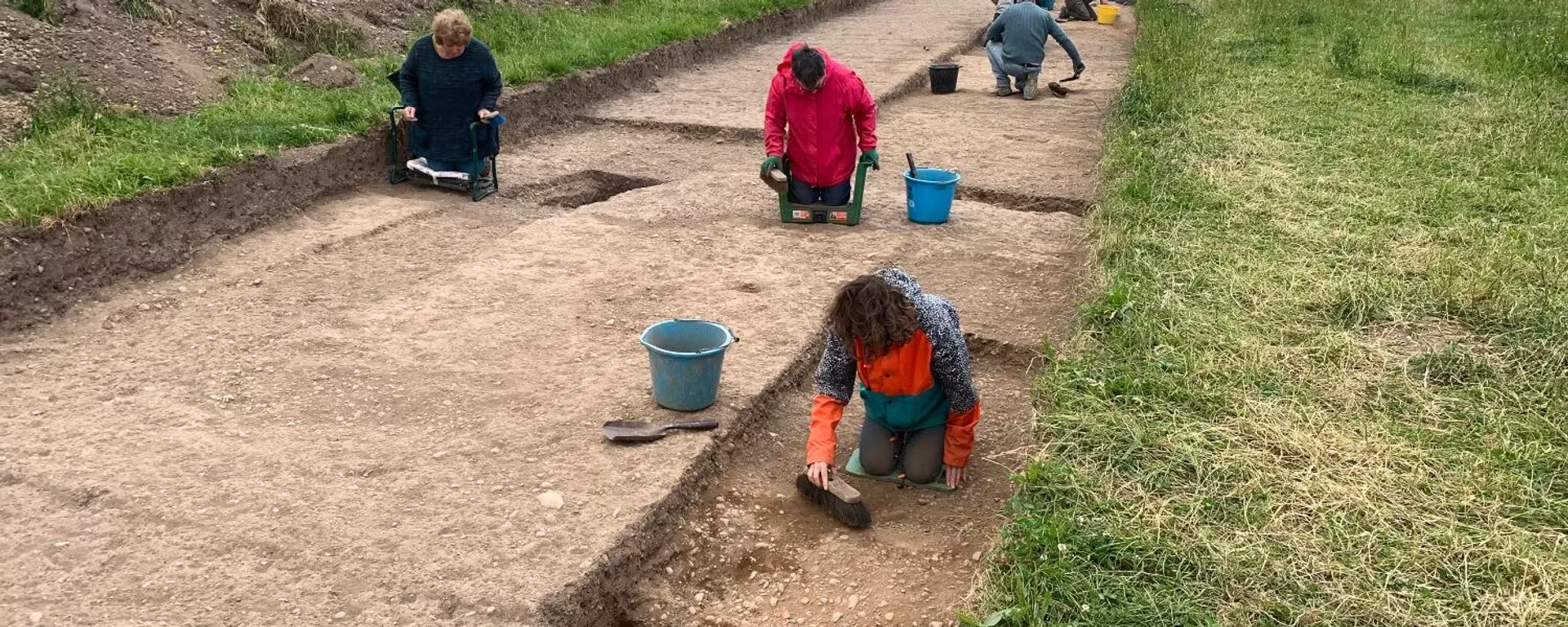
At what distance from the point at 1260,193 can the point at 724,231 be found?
10.6 feet

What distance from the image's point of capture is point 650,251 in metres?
6.34

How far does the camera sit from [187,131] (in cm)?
693

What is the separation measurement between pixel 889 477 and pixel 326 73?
6261 mm

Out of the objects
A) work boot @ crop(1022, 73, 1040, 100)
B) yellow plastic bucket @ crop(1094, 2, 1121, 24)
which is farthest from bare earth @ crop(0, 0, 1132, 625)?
yellow plastic bucket @ crop(1094, 2, 1121, 24)

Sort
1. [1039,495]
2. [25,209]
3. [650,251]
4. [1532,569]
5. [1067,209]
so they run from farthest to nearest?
1. [1067,209]
2. [650,251]
3. [25,209]
4. [1039,495]
5. [1532,569]

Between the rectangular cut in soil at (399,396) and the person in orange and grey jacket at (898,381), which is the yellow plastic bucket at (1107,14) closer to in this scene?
the rectangular cut in soil at (399,396)

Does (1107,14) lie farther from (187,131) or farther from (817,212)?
(187,131)

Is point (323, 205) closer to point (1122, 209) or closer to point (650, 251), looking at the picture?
point (650, 251)

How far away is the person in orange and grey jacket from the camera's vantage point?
11.6 feet

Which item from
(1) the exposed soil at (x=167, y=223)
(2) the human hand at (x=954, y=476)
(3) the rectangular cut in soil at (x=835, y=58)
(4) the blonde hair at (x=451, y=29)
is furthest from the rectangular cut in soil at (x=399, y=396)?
(3) the rectangular cut in soil at (x=835, y=58)

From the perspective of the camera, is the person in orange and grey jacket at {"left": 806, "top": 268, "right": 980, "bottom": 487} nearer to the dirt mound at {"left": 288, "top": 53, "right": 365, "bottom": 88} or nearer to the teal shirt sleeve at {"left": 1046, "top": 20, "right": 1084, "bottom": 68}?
the dirt mound at {"left": 288, "top": 53, "right": 365, "bottom": 88}

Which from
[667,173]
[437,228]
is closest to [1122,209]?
[667,173]

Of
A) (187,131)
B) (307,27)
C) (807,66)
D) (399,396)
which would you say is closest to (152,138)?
(187,131)

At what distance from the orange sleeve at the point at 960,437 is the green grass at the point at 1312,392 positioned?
0.90 feet
